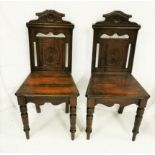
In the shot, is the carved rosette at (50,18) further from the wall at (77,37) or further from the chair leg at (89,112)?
the chair leg at (89,112)

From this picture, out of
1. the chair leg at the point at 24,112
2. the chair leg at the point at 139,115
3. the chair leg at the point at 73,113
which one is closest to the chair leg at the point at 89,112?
the chair leg at the point at 73,113

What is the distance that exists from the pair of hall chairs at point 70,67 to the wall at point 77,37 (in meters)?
0.10

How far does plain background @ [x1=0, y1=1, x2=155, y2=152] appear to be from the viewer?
5.32 feet

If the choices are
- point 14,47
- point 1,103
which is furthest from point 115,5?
point 1,103

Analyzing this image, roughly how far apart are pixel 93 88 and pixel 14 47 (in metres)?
0.80

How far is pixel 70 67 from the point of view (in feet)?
5.73

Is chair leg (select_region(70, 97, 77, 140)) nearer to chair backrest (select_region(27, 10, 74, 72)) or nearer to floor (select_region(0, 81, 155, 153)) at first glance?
floor (select_region(0, 81, 155, 153))

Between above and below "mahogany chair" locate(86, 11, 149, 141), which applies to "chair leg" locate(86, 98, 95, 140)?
below

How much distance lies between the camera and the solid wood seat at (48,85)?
1450mm

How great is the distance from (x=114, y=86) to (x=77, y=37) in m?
0.54

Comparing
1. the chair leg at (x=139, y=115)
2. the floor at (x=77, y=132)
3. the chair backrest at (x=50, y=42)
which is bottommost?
the floor at (x=77, y=132)

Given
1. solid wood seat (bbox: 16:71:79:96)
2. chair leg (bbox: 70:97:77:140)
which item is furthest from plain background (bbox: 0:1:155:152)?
solid wood seat (bbox: 16:71:79:96)

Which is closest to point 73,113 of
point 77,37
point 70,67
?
point 70,67

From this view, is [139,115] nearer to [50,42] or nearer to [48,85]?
[48,85]
